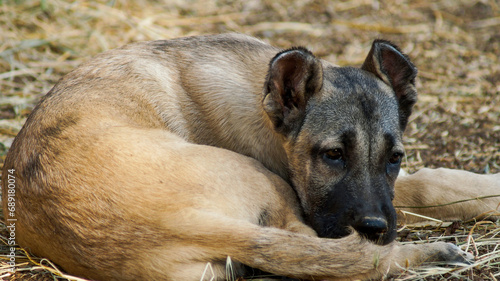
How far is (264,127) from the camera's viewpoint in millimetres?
5242

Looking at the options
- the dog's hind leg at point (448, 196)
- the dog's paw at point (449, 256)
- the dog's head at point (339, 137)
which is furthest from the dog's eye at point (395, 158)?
the dog's paw at point (449, 256)

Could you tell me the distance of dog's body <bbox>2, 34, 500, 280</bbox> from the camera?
3.83 m

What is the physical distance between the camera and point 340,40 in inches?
416

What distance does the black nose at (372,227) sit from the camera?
13.9 feet

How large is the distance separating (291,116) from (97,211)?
1867mm

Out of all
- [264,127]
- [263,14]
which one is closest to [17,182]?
[264,127]

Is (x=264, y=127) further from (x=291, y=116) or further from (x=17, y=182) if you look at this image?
(x=17, y=182)

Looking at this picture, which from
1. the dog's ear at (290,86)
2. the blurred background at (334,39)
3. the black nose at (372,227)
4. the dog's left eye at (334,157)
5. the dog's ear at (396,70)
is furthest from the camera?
the blurred background at (334,39)

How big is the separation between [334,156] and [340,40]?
6.27 meters

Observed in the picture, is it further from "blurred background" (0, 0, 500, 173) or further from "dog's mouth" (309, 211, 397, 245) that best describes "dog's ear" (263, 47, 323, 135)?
"blurred background" (0, 0, 500, 173)

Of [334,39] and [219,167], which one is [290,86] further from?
[334,39]

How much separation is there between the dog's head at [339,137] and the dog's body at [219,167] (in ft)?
0.04

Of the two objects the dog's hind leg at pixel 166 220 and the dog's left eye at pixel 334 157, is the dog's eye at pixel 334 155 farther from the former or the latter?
the dog's hind leg at pixel 166 220

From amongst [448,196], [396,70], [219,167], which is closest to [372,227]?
[219,167]
